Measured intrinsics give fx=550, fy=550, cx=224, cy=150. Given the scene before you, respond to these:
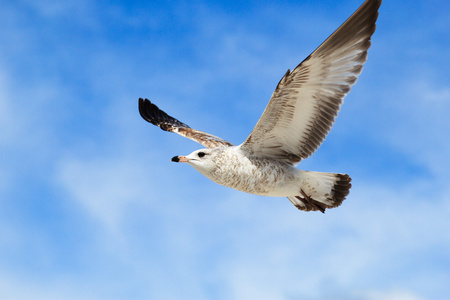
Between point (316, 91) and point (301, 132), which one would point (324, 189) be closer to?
point (301, 132)

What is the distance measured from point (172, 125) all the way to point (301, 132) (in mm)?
4221

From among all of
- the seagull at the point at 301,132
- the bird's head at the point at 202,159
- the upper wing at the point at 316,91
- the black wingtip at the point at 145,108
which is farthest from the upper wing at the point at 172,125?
the upper wing at the point at 316,91

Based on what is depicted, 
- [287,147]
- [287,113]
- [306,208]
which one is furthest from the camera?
[306,208]

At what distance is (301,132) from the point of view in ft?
28.1

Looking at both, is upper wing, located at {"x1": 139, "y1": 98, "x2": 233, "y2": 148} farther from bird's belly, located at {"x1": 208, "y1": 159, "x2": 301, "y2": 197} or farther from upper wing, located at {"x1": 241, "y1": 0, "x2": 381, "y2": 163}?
upper wing, located at {"x1": 241, "y1": 0, "x2": 381, "y2": 163}

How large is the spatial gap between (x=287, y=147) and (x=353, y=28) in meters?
2.10

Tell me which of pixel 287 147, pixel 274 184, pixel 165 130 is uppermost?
pixel 165 130

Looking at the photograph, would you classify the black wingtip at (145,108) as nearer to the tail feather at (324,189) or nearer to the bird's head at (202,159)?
the bird's head at (202,159)

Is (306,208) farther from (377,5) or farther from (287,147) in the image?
(377,5)

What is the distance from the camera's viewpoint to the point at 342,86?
26.7 ft

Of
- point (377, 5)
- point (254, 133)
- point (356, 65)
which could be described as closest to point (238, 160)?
point (254, 133)

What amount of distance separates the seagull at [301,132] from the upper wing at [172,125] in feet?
5.28

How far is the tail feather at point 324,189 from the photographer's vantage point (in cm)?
888

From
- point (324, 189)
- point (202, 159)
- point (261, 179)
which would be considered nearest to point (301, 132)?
point (261, 179)
